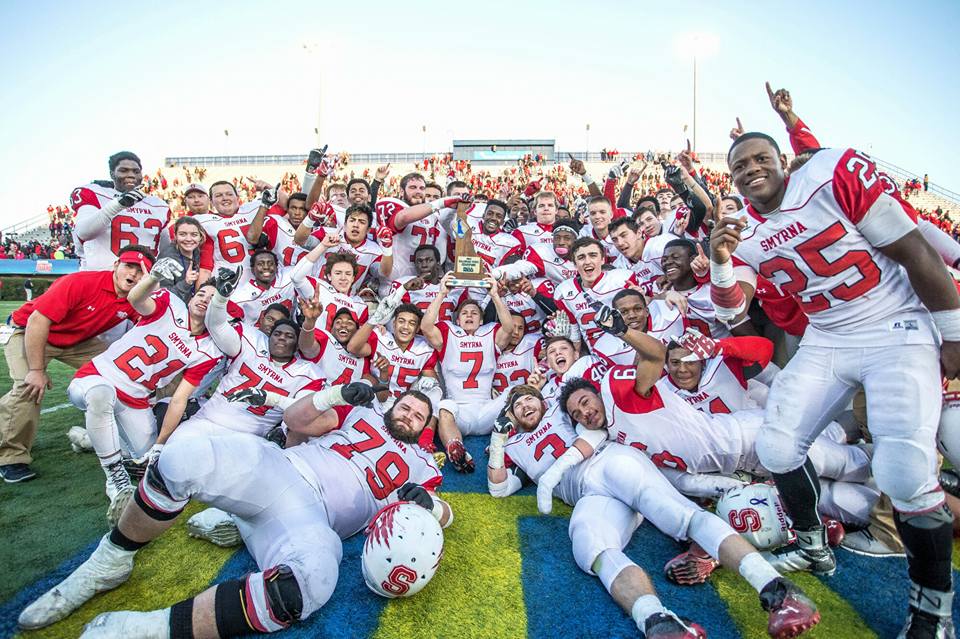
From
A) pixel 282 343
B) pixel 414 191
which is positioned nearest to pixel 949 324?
pixel 282 343

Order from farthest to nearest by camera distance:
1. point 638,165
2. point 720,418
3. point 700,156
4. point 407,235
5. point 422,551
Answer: point 700,156 → point 638,165 → point 407,235 → point 720,418 → point 422,551

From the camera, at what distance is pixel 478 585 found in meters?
2.70

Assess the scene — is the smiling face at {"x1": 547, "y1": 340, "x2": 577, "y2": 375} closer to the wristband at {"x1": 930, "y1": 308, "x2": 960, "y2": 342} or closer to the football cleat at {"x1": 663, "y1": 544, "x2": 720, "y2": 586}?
the football cleat at {"x1": 663, "y1": 544, "x2": 720, "y2": 586}

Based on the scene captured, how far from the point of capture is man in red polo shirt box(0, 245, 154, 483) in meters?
3.86

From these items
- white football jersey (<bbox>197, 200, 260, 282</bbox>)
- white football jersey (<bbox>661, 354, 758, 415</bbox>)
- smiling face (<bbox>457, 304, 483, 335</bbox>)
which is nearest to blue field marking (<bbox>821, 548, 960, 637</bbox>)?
white football jersey (<bbox>661, 354, 758, 415</bbox>)

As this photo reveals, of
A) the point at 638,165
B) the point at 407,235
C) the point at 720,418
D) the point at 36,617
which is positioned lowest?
the point at 36,617

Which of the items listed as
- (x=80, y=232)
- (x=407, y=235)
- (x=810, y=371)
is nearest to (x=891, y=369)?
(x=810, y=371)

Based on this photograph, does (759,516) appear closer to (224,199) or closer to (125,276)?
(125,276)

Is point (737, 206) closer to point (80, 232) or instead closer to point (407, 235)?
point (407, 235)

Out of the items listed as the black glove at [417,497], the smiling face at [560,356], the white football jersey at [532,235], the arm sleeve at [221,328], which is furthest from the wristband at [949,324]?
the white football jersey at [532,235]

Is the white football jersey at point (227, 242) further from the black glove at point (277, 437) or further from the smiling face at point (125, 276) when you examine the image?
the black glove at point (277, 437)

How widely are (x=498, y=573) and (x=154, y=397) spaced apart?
3483 mm

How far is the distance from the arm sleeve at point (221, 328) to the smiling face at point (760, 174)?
11.6 ft

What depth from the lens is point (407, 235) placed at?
6441 mm
